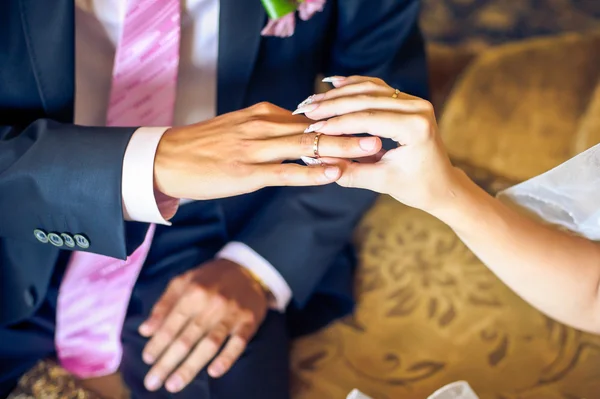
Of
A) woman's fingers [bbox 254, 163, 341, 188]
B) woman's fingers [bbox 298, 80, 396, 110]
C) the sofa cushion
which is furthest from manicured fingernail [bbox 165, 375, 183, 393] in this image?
the sofa cushion

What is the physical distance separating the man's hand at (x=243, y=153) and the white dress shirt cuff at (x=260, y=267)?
0.28 meters

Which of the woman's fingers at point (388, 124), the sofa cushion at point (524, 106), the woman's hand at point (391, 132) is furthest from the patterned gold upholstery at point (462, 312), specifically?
the woman's fingers at point (388, 124)

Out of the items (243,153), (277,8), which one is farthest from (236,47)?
(243,153)

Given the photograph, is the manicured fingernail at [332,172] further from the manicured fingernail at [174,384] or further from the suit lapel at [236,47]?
the manicured fingernail at [174,384]

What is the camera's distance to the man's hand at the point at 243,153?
65 cm

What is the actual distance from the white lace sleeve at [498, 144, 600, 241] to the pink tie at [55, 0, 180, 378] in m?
0.51

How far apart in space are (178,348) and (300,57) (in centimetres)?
49

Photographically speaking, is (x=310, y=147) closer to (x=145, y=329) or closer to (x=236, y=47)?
(x=236, y=47)

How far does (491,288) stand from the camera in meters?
1.05

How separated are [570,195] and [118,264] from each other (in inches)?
25.5

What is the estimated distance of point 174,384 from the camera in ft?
2.87

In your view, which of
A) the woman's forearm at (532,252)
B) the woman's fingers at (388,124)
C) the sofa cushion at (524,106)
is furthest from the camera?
the sofa cushion at (524,106)

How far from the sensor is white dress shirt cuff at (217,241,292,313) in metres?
1.00

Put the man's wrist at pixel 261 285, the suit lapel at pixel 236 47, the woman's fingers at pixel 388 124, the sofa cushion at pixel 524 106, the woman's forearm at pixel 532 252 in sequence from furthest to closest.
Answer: the sofa cushion at pixel 524 106, the man's wrist at pixel 261 285, the suit lapel at pixel 236 47, the woman's forearm at pixel 532 252, the woman's fingers at pixel 388 124
